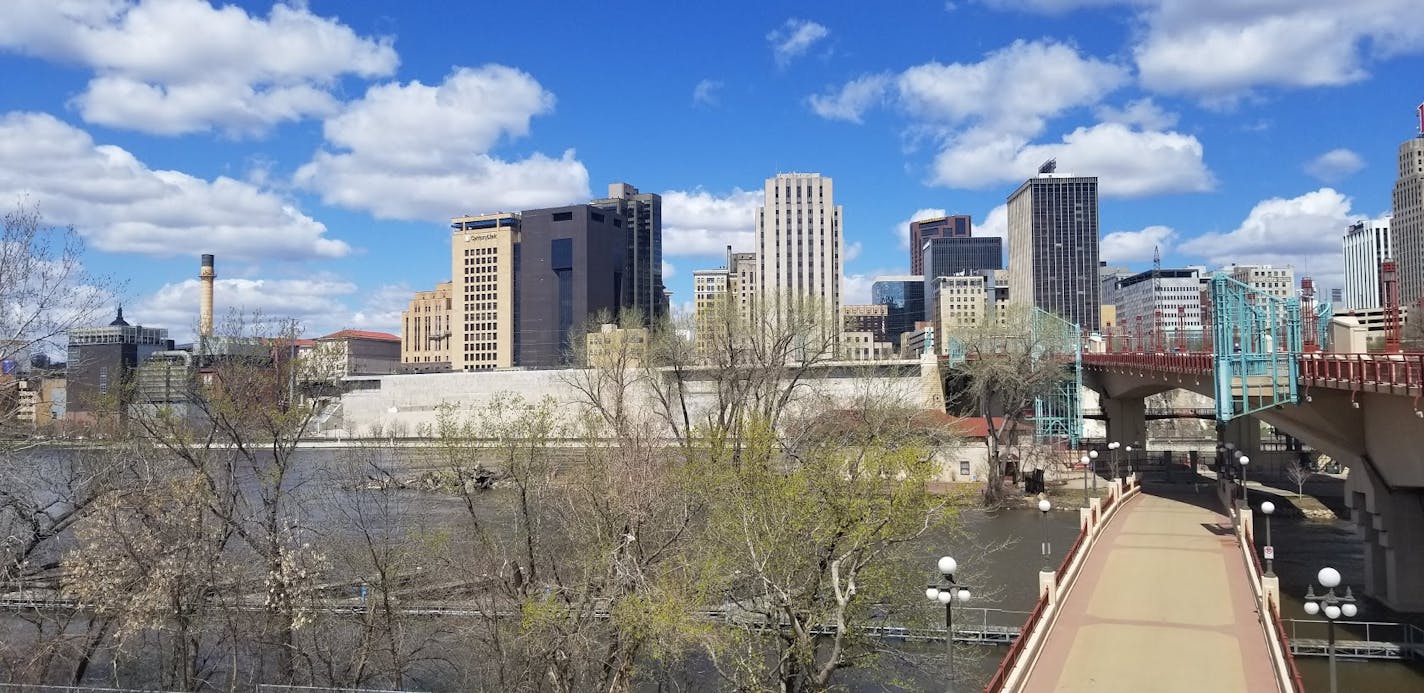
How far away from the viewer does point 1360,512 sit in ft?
120

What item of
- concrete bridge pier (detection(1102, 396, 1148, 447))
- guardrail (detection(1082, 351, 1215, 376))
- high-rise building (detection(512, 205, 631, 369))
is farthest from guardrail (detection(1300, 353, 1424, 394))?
high-rise building (detection(512, 205, 631, 369))

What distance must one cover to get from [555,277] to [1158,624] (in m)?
165

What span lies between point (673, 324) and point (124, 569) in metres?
29.4

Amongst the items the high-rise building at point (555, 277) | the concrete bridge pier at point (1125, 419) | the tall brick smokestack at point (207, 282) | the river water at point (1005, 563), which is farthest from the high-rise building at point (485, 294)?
the concrete bridge pier at point (1125, 419)

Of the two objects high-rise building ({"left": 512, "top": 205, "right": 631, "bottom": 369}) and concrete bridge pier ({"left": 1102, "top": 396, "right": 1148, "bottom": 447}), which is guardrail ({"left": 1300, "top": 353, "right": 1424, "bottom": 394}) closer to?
concrete bridge pier ({"left": 1102, "top": 396, "right": 1148, "bottom": 447})

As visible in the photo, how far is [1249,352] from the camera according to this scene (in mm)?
39906

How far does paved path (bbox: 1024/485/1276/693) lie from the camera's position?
1998 cm

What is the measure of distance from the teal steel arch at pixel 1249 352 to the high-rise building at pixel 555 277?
475 ft

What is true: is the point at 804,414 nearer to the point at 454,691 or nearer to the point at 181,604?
the point at 454,691

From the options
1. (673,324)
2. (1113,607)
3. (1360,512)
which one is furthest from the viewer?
(673,324)

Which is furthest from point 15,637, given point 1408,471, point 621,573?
point 1408,471

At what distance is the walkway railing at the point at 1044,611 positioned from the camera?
62.2ft

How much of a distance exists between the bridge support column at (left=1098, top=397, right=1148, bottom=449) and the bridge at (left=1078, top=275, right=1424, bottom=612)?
29.9 meters

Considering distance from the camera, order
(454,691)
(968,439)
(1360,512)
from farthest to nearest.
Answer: (968,439) → (1360,512) → (454,691)
